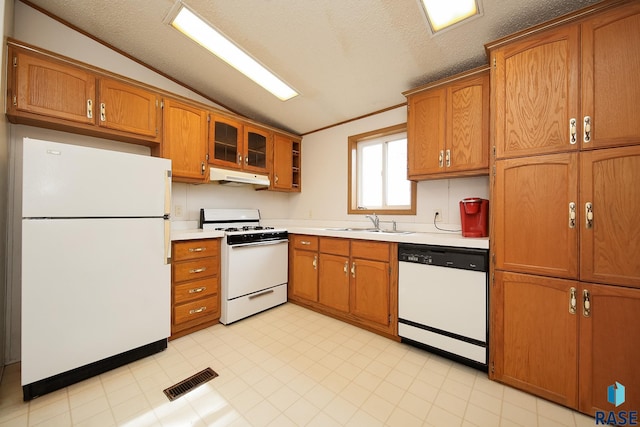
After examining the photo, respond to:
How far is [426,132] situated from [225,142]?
2174 mm

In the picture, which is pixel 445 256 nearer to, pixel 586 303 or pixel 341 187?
pixel 586 303

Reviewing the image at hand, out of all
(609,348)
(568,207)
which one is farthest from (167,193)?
(609,348)

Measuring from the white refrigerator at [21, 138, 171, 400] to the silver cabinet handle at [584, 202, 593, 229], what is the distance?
2.83 m

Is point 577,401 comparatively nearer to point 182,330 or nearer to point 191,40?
point 182,330

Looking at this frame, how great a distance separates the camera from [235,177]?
283cm

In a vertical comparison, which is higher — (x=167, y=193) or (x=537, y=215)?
(x=167, y=193)

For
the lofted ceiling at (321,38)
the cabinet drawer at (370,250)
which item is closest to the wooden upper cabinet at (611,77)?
the lofted ceiling at (321,38)

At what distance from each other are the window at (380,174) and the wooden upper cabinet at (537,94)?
42.0 inches

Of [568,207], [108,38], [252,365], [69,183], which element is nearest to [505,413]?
[568,207]

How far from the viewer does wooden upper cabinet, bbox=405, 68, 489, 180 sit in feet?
6.41

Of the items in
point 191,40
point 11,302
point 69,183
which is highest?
point 191,40

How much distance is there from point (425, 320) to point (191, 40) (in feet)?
10.3

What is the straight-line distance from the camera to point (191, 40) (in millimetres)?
2191

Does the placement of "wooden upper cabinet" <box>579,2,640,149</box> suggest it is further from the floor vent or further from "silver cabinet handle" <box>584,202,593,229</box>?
the floor vent
